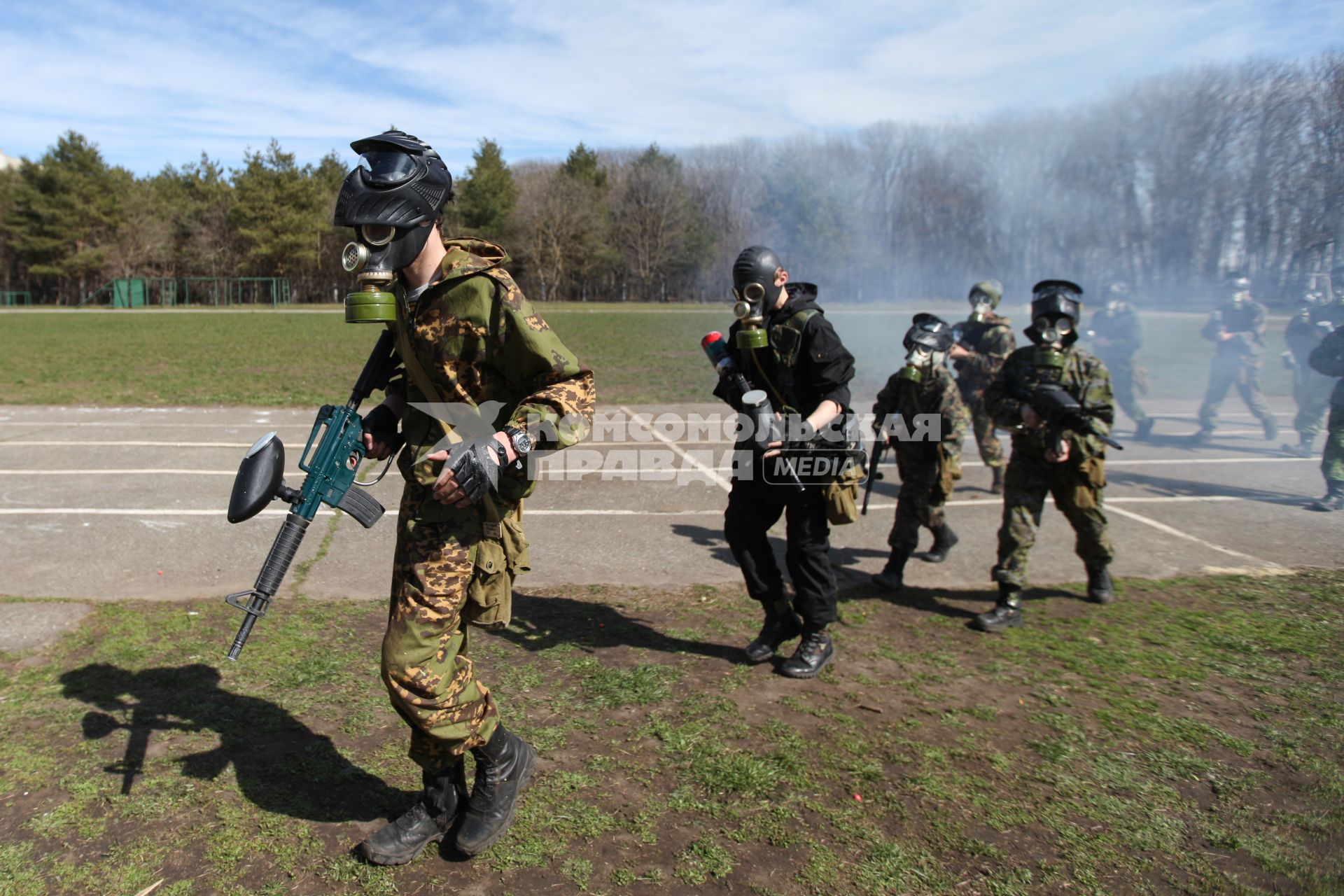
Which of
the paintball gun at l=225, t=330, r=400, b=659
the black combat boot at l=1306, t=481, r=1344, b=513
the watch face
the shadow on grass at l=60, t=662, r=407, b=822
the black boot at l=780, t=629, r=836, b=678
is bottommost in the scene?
the shadow on grass at l=60, t=662, r=407, b=822

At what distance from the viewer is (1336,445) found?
311 inches

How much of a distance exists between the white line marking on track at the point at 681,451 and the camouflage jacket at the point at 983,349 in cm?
269

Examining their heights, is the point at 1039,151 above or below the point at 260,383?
above

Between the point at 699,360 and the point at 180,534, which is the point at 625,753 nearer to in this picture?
the point at 180,534

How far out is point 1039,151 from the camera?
15.0 metres

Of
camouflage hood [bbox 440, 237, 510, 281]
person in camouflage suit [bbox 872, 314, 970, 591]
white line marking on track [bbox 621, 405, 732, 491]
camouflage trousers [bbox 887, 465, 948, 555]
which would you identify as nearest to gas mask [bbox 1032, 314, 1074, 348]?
person in camouflage suit [bbox 872, 314, 970, 591]

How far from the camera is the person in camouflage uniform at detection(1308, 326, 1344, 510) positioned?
7.73 metres

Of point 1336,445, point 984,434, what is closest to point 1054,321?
point 984,434

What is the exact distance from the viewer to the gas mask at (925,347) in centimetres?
593

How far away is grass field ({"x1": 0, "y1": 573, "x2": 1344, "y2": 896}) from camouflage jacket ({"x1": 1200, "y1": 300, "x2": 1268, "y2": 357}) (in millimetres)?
7821

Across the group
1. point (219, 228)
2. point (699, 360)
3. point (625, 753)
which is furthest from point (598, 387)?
point (219, 228)

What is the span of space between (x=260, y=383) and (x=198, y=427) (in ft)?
15.2

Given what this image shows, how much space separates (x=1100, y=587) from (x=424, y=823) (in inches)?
167

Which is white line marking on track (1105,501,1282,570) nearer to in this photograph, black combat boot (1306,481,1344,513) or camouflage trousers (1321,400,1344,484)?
black combat boot (1306,481,1344,513)
